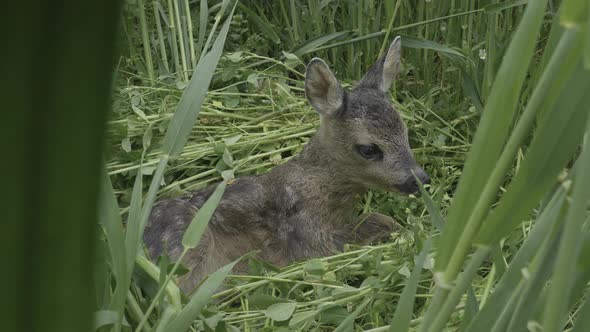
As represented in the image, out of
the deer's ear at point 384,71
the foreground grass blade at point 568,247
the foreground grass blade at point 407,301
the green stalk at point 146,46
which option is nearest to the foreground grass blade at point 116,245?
the foreground grass blade at point 407,301

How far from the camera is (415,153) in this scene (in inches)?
154

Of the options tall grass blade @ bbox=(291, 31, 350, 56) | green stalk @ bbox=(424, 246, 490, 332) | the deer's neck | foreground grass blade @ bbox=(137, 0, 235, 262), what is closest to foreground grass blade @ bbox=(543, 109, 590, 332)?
green stalk @ bbox=(424, 246, 490, 332)

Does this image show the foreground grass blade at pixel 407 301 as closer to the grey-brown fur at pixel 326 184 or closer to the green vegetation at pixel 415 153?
the green vegetation at pixel 415 153

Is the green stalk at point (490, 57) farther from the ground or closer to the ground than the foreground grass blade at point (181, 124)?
closer to the ground

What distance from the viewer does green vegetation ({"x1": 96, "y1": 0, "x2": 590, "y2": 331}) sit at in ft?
2.83

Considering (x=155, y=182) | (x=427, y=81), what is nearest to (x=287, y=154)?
(x=427, y=81)

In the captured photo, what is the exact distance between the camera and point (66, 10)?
9.6 inches

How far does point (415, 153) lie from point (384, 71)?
0.44m

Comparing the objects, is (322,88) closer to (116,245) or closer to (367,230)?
(367,230)

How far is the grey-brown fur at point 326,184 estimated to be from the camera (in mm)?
3457

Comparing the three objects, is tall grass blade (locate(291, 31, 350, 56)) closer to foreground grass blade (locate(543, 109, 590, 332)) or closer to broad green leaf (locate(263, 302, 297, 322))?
broad green leaf (locate(263, 302, 297, 322))

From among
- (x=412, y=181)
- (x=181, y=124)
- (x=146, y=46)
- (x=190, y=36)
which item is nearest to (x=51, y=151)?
(x=181, y=124)

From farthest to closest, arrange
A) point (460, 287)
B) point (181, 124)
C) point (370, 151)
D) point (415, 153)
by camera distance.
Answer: point (415, 153), point (370, 151), point (181, 124), point (460, 287)

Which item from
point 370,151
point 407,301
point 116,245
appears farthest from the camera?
point 370,151
